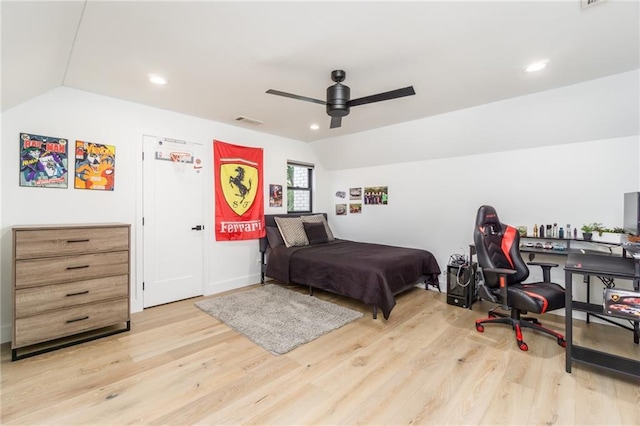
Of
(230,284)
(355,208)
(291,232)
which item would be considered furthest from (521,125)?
(230,284)

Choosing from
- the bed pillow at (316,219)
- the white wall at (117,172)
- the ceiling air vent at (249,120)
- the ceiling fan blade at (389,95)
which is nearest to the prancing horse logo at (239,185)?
the white wall at (117,172)

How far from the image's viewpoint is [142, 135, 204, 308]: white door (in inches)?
140

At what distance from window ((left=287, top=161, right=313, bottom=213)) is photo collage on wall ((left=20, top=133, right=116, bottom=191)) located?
9.22 feet

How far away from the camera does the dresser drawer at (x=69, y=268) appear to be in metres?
2.35

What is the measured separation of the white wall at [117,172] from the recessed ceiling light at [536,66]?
361 cm

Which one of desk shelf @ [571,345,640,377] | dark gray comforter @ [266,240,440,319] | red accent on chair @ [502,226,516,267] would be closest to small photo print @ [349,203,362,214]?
dark gray comforter @ [266,240,440,319]

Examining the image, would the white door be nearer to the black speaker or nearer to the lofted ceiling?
the lofted ceiling

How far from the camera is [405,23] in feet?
6.26

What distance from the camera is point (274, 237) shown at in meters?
4.54

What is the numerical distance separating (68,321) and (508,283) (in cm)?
422

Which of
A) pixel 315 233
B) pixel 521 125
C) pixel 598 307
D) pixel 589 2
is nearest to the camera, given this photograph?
pixel 589 2

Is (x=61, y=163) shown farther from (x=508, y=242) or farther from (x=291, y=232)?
(x=508, y=242)

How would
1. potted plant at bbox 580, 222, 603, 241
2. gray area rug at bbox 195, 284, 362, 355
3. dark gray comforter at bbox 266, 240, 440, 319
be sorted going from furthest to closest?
dark gray comforter at bbox 266, 240, 440, 319
potted plant at bbox 580, 222, 603, 241
gray area rug at bbox 195, 284, 362, 355

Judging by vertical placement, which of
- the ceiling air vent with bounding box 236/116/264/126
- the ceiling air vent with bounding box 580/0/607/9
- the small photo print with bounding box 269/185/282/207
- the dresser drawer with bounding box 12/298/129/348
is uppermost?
the ceiling air vent with bounding box 236/116/264/126
